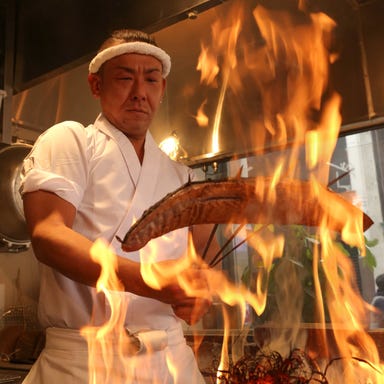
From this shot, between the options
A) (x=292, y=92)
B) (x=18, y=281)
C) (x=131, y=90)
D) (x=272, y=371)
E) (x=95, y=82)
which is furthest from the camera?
(x=18, y=281)

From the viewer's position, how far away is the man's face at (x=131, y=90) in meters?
1.74

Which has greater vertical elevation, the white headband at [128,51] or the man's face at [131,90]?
the white headband at [128,51]

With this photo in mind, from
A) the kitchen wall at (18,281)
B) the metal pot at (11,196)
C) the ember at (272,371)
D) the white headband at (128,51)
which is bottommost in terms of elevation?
the ember at (272,371)

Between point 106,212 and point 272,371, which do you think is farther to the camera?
point 106,212

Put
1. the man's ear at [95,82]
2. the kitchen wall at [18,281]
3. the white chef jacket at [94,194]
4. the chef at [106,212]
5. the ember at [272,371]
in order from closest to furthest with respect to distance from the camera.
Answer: the ember at [272,371]
the chef at [106,212]
the white chef jacket at [94,194]
the man's ear at [95,82]
the kitchen wall at [18,281]

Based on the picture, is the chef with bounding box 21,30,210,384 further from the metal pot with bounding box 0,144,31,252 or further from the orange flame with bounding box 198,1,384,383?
the metal pot with bounding box 0,144,31,252

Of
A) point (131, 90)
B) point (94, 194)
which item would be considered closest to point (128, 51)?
point (131, 90)

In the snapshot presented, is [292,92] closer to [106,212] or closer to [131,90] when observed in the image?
[131,90]

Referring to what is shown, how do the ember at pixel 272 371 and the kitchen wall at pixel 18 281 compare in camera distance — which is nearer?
the ember at pixel 272 371

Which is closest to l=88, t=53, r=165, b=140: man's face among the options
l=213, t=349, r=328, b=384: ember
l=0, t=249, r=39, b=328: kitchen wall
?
l=213, t=349, r=328, b=384: ember

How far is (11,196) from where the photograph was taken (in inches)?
115

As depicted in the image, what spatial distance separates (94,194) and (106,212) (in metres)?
0.08

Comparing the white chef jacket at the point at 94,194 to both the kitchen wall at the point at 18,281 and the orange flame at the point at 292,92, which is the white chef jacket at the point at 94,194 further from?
the kitchen wall at the point at 18,281

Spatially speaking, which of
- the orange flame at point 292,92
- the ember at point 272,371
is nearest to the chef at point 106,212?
the ember at point 272,371
